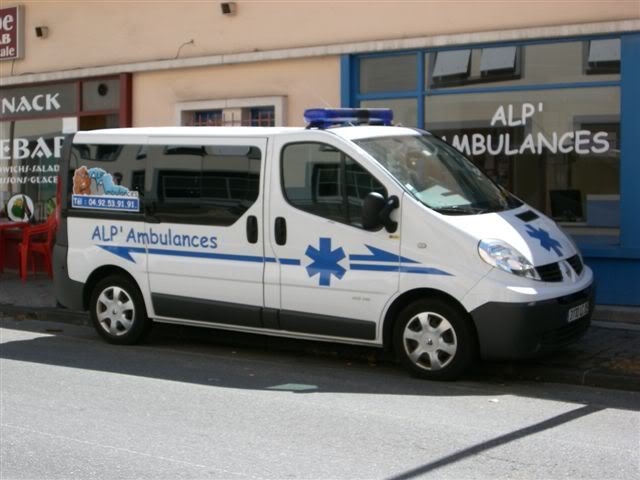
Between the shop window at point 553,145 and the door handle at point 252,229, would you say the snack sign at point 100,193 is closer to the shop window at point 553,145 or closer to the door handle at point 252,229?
the door handle at point 252,229

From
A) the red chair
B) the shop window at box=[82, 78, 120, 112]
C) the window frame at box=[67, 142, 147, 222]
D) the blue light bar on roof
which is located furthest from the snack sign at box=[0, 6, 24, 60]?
the blue light bar on roof

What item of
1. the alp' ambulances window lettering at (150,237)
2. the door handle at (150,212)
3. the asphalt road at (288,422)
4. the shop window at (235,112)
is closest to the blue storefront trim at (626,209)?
the asphalt road at (288,422)

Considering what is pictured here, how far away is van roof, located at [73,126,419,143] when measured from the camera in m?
8.88

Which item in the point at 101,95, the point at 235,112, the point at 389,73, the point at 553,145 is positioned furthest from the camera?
the point at 101,95

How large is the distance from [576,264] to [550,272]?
59 centimetres

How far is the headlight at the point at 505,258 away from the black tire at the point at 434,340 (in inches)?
19.5

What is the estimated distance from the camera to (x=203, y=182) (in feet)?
30.7

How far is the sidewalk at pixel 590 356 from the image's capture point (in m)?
8.17

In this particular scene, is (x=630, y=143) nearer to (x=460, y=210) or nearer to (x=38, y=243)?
(x=460, y=210)

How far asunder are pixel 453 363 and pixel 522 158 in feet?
14.9

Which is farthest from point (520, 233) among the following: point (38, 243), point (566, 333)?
point (38, 243)

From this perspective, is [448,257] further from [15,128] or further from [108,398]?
[15,128]

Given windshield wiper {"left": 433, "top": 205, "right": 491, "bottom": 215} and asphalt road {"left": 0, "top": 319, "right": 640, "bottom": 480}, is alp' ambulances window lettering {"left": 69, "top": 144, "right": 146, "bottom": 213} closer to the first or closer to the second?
asphalt road {"left": 0, "top": 319, "right": 640, "bottom": 480}

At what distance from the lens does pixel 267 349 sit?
9.98 meters
